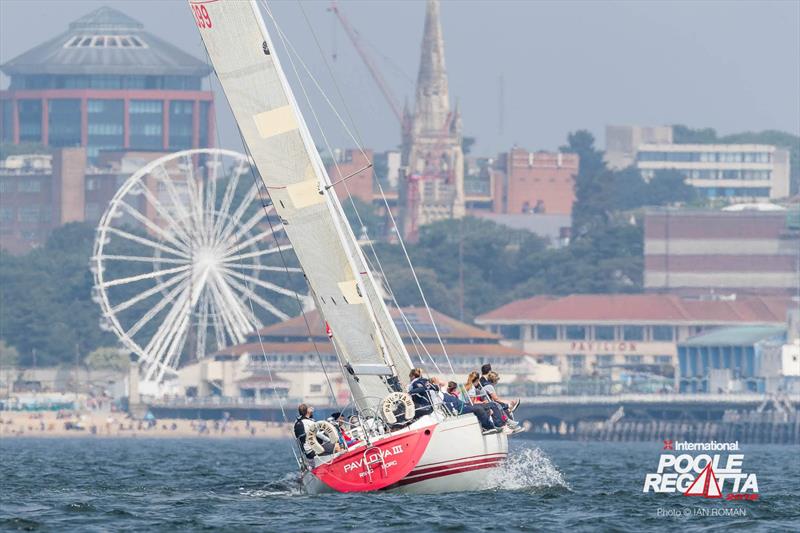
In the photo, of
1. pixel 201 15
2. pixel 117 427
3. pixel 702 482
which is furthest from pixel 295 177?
pixel 117 427

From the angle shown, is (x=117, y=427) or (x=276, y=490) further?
(x=117, y=427)

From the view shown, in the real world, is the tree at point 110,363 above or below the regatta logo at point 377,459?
above

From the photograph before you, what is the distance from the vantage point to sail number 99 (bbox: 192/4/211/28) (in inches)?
2068

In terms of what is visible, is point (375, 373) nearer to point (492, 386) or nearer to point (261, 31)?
point (492, 386)

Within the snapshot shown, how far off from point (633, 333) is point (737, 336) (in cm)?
1571

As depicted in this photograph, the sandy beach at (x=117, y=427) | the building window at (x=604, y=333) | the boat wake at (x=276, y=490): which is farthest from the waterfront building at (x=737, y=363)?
the boat wake at (x=276, y=490)

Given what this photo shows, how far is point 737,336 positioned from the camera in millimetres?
184875

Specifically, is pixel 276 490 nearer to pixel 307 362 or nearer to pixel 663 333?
pixel 307 362

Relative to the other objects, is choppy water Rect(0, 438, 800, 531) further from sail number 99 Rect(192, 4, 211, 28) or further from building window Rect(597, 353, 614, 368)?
building window Rect(597, 353, 614, 368)

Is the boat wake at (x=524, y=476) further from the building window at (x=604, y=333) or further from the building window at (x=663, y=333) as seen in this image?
the building window at (x=663, y=333)

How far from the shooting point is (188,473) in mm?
71812

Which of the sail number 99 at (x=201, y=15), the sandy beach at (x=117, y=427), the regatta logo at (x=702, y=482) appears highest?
the sail number 99 at (x=201, y=15)

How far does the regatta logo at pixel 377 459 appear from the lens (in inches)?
1933

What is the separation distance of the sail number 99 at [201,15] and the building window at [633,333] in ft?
486
